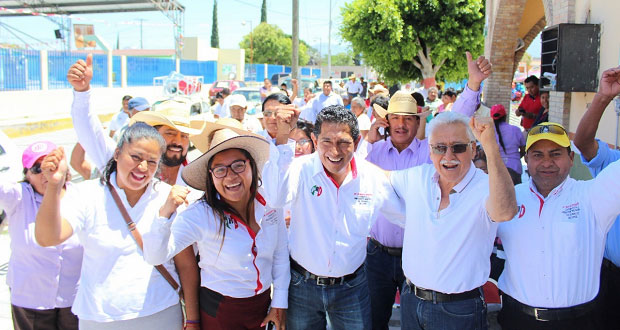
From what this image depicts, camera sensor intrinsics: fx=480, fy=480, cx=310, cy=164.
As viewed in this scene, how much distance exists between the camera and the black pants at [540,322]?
250 centimetres

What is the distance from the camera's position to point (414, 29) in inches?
552

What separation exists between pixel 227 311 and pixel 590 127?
247cm

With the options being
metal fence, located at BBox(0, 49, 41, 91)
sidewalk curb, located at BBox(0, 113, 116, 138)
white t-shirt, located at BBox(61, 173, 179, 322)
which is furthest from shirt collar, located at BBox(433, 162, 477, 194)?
metal fence, located at BBox(0, 49, 41, 91)

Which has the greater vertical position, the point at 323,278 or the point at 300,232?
the point at 300,232

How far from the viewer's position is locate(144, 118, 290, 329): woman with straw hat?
2.55 metres

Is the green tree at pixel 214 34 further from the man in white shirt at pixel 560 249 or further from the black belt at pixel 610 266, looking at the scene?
the man in white shirt at pixel 560 249

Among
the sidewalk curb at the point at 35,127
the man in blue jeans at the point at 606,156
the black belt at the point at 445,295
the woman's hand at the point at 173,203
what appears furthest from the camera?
the sidewalk curb at the point at 35,127

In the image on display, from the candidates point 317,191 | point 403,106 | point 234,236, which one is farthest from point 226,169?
point 403,106

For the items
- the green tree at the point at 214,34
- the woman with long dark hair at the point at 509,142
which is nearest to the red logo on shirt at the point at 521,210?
the woman with long dark hair at the point at 509,142

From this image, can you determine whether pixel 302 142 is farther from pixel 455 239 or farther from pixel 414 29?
pixel 414 29

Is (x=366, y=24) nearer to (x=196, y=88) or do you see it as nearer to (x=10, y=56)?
(x=196, y=88)

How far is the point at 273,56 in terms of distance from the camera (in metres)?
66.1

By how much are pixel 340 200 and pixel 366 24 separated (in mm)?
12116

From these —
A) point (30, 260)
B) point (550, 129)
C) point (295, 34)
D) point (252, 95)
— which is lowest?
point (30, 260)
